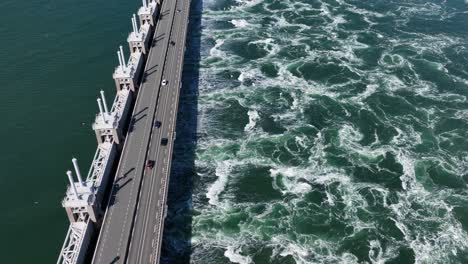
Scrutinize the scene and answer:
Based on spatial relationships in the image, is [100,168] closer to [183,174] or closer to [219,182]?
[183,174]

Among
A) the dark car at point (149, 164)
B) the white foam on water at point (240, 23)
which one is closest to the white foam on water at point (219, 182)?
the dark car at point (149, 164)

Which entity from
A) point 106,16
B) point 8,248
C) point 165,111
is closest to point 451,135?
point 165,111

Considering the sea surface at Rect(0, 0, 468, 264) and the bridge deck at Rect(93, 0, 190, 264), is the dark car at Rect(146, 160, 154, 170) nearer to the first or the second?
the bridge deck at Rect(93, 0, 190, 264)

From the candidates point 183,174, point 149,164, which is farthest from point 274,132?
point 149,164

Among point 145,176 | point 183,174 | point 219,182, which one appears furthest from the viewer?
point 183,174

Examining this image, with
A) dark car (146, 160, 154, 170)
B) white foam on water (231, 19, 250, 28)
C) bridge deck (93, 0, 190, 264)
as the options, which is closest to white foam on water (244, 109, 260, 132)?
bridge deck (93, 0, 190, 264)

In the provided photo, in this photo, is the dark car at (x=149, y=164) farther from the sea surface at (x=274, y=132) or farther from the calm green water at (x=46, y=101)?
the calm green water at (x=46, y=101)

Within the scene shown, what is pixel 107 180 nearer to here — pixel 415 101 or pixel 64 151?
pixel 64 151
